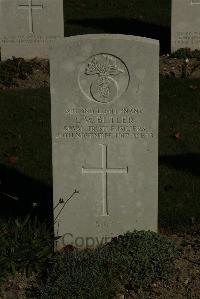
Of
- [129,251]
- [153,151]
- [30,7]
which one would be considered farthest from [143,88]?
[30,7]

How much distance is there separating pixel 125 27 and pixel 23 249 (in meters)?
10.1

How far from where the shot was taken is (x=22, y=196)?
7.76 meters

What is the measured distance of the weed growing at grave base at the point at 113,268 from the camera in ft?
18.4

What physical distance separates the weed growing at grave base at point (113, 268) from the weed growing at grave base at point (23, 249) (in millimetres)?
151

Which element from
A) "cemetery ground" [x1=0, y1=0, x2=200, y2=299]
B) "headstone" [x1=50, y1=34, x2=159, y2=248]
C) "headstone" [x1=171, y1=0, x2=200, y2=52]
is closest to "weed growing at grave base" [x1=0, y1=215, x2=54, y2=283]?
"cemetery ground" [x1=0, y1=0, x2=200, y2=299]

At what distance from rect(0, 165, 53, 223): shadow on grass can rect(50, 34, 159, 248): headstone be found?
73 centimetres

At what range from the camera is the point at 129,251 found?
19.4 ft

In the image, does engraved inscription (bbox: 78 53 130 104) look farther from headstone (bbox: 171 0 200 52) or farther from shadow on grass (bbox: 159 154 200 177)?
headstone (bbox: 171 0 200 52)

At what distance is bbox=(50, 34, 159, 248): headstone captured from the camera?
19.5 feet

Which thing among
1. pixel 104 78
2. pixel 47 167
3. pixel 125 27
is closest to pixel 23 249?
pixel 104 78

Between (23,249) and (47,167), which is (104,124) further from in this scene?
(47,167)

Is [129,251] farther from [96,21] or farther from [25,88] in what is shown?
[96,21]

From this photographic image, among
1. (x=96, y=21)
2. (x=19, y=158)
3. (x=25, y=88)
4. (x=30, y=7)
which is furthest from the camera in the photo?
(x=96, y=21)

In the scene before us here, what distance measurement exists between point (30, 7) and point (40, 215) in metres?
6.35
